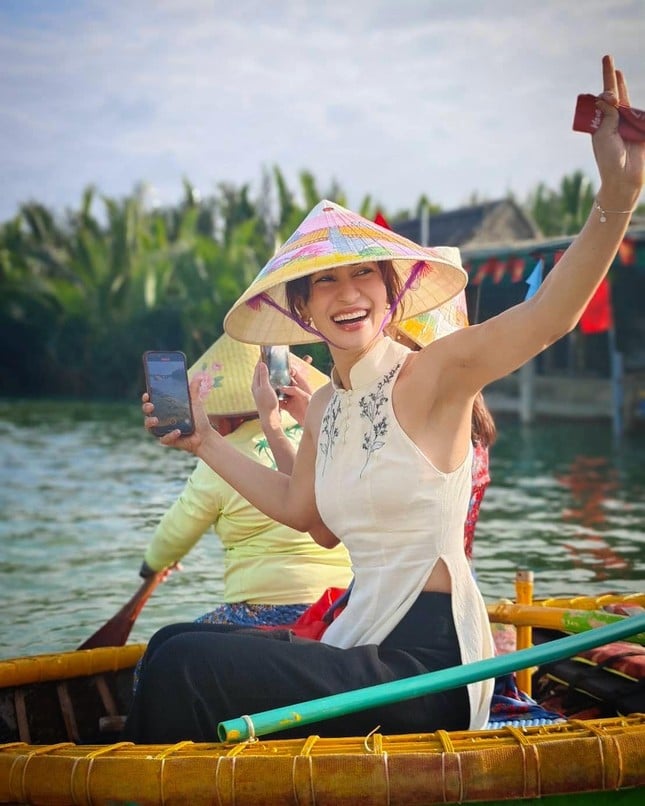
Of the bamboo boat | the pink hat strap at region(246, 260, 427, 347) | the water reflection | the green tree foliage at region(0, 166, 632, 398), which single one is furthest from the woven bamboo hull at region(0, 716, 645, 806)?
the green tree foliage at region(0, 166, 632, 398)

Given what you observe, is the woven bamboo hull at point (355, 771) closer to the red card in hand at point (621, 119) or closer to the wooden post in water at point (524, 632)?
the wooden post in water at point (524, 632)

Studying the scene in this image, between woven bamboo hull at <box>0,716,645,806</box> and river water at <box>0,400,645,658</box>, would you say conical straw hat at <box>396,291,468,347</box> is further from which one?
river water at <box>0,400,645,658</box>

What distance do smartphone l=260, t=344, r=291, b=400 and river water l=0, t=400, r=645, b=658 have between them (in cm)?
196

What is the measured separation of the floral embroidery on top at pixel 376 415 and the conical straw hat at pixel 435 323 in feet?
1.72

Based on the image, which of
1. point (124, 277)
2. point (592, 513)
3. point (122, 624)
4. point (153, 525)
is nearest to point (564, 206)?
point (124, 277)

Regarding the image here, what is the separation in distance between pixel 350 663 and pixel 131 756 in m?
0.44

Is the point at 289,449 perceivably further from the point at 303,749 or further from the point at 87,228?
the point at 87,228

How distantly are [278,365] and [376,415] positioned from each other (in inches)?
34.2

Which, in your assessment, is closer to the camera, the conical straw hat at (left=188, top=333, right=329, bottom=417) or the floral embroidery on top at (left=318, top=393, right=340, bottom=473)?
the floral embroidery on top at (left=318, top=393, right=340, bottom=473)

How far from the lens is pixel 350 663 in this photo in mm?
2213

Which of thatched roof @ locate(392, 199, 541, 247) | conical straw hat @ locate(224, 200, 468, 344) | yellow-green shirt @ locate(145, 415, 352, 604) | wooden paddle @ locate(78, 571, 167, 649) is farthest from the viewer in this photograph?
thatched roof @ locate(392, 199, 541, 247)

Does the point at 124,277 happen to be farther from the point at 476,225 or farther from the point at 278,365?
the point at 278,365

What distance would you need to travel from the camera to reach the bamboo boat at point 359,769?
2.10 metres

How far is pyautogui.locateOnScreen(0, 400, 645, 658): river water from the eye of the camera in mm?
5770
